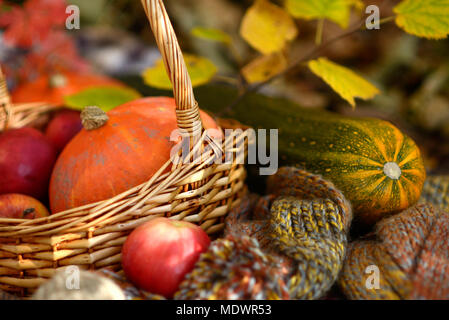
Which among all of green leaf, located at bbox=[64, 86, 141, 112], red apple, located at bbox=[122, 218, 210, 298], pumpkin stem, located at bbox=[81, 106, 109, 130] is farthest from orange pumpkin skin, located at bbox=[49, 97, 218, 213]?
green leaf, located at bbox=[64, 86, 141, 112]

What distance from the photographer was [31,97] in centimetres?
118

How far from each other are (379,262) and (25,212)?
0.52 meters

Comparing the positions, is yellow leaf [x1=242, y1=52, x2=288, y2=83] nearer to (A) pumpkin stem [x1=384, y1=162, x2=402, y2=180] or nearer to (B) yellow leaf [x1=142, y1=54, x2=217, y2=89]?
(B) yellow leaf [x1=142, y1=54, x2=217, y2=89]

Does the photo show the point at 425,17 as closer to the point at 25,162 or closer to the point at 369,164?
the point at 369,164

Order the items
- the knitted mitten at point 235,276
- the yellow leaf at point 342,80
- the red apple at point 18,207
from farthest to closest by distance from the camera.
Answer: the yellow leaf at point 342,80
the red apple at point 18,207
the knitted mitten at point 235,276

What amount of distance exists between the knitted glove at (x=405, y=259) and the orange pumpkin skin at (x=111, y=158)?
0.33 m

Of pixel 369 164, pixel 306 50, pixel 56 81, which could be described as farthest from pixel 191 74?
pixel 306 50

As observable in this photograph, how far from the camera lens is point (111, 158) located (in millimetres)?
621

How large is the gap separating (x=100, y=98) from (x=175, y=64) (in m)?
0.45

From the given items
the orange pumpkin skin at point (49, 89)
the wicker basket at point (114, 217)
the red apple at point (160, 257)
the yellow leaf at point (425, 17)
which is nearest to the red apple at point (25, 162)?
the wicker basket at point (114, 217)

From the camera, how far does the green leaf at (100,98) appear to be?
87 cm

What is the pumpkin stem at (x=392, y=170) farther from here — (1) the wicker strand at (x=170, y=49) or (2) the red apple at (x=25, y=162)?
(2) the red apple at (x=25, y=162)

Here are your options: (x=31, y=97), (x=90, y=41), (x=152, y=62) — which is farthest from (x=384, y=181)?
(x=90, y=41)
